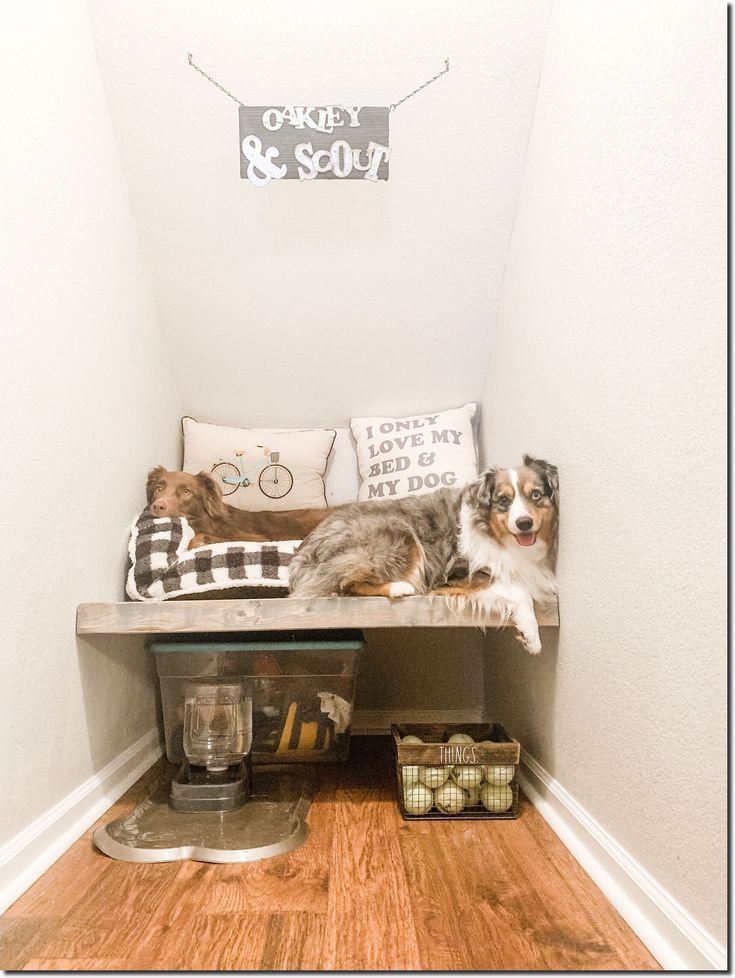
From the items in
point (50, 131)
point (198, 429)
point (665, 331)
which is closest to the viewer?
point (665, 331)

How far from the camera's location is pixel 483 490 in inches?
78.0

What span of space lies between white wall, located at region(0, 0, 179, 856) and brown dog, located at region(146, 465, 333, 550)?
0.28ft

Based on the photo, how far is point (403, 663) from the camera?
113 inches

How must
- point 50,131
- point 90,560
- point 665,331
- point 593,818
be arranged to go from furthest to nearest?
point 90,560
point 50,131
point 593,818
point 665,331

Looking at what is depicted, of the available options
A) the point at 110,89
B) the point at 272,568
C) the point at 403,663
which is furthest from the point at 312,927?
the point at 110,89

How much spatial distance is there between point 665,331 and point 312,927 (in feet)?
3.98

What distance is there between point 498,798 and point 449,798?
0.13m

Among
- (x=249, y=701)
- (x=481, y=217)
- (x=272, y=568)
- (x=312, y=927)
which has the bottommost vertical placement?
(x=312, y=927)

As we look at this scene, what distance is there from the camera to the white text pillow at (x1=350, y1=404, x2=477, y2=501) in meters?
2.60

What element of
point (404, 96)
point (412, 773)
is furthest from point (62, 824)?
point (404, 96)

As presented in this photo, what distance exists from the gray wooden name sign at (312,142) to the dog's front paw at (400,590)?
112cm

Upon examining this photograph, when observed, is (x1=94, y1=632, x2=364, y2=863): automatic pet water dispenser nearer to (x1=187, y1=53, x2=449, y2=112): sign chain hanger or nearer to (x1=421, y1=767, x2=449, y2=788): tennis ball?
(x1=421, y1=767, x2=449, y2=788): tennis ball

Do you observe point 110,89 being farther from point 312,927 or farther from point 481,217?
point 312,927

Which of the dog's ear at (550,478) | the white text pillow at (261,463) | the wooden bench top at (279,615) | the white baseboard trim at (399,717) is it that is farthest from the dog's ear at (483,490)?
the white baseboard trim at (399,717)
